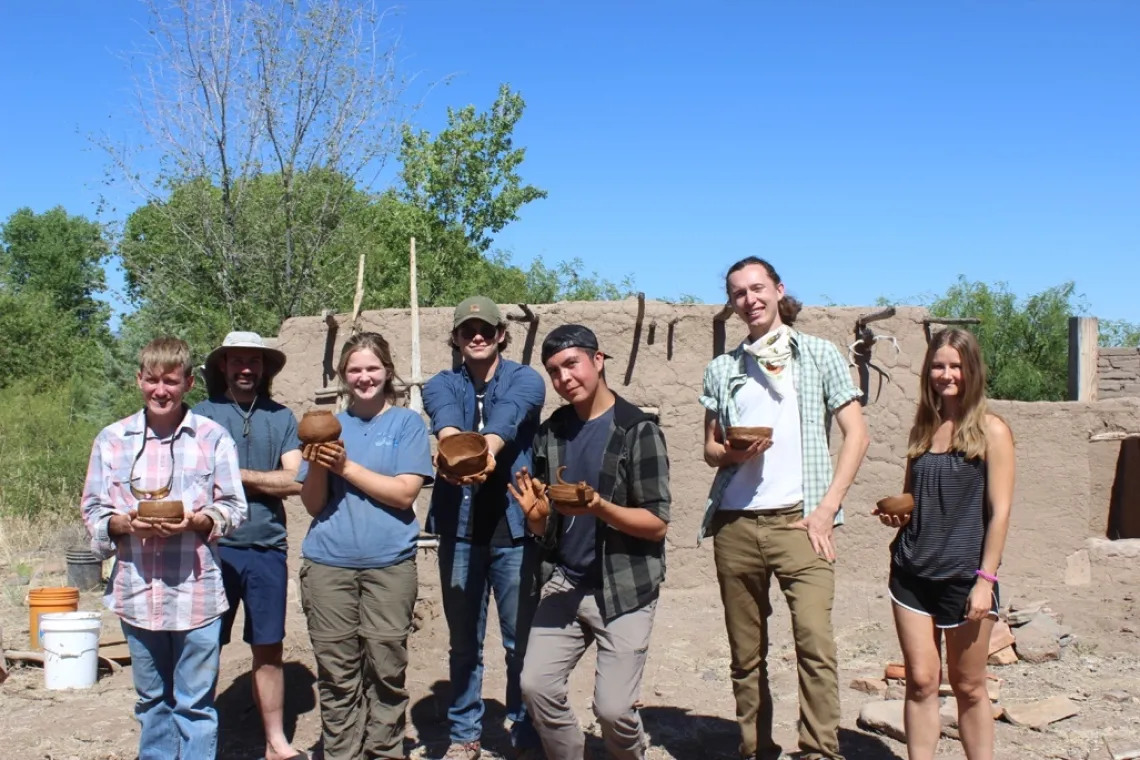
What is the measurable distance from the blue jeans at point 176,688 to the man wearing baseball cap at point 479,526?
0.94 metres

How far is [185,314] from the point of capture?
1902 cm

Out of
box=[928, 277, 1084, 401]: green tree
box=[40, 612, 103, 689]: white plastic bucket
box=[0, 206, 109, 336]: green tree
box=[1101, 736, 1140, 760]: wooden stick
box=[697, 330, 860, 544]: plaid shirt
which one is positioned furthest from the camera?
box=[0, 206, 109, 336]: green tree

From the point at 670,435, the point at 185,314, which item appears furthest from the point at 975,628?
the point at 185,314

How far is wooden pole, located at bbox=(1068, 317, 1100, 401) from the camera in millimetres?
8875

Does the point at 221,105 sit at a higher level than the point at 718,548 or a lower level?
higher

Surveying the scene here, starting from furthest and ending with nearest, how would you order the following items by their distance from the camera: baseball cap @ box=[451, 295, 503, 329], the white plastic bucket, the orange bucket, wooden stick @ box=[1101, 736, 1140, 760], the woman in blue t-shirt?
the orange bucket
the white plastic bucket
wooden stick @ box=[1101, 736, 1140, 760]
baseball cap @ box=[451, 295, 503, 329]
the woman in blue t-shirt

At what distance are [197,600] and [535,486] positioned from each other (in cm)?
124

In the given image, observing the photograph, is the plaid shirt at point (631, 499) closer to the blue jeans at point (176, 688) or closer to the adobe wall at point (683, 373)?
the blue jeans at point (176, 688)

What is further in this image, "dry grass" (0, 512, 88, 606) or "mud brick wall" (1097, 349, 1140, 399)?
"mud brick wall" (1097, 349, 1140, 399)

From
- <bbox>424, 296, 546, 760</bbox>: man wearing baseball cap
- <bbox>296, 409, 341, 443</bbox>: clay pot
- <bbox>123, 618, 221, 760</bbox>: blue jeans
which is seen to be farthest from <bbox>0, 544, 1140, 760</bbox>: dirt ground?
<bbox>296, 409, 341, 443</bbox>: clay pot

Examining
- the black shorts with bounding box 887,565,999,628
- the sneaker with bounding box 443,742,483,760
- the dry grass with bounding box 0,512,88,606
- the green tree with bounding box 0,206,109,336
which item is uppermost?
→ the green tree with bounding box 0,206,109,336

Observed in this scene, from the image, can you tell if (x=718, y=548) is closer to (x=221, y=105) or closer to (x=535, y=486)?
(x=535, y=486)

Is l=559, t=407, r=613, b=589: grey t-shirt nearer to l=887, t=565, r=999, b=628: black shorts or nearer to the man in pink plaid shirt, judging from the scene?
l=887, t=565, r=999, b=628: black shorts

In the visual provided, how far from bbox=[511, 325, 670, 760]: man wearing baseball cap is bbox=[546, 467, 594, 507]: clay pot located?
5cm
